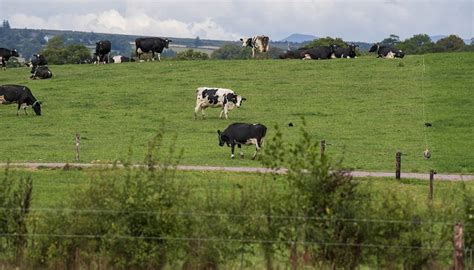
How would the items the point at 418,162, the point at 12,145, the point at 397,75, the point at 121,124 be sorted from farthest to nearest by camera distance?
the point at 397,75
the point at 121,124
the point at 12,145
the point at 418,162

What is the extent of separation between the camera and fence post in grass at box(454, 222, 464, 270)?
1659 cm

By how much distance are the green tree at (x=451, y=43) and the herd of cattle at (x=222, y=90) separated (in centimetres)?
→ 3810

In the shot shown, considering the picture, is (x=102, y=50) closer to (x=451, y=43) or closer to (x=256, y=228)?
(x=451, y=43)

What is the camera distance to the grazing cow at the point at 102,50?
7475cm

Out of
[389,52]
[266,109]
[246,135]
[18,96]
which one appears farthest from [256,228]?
[389,52]

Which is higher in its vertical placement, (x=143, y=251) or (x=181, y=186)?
(x=181, y=186)

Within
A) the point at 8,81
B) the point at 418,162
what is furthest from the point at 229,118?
the point at 8,81

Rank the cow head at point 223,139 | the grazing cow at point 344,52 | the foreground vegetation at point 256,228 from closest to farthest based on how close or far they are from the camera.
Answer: the foreground vegetation at point 256,228
the cow head at point 223,139
the grazing cow at point 344,52

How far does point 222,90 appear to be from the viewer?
5016cm

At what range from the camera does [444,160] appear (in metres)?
38.0

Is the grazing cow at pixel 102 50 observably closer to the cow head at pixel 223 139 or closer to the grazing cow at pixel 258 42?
the grazing cow at pixel 258 42

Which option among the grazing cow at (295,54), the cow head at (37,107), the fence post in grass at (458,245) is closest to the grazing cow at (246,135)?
the cow head at (37,107)

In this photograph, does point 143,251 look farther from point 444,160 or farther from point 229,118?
point 229,118

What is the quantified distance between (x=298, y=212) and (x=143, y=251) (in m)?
2.79
